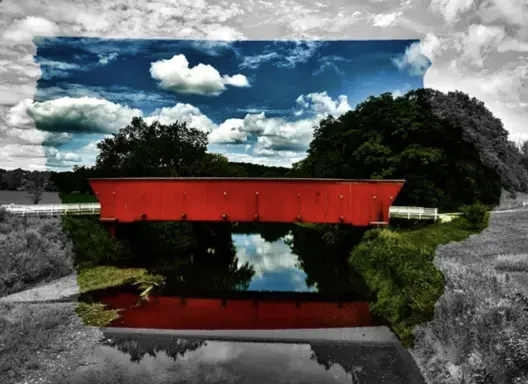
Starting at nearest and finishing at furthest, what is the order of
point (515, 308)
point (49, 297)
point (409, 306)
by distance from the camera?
point (515, 308) < point (409, 306) < point (49, 297)

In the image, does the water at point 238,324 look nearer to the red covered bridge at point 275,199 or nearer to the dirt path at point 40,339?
the dirt path at point 40,339

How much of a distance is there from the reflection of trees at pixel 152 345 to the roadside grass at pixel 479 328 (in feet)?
20.6

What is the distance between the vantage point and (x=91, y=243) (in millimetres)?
25203

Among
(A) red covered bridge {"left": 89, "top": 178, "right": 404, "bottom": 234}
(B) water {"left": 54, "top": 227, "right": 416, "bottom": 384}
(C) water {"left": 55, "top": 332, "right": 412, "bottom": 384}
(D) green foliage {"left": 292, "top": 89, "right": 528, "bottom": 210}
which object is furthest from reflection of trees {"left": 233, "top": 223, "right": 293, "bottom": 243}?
(C) water {"left": 55, "top": 332, "right": 412, "bottom": 384}

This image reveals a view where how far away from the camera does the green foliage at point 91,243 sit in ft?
78.6

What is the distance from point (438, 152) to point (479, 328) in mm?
23029

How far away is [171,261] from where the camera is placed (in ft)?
90.9

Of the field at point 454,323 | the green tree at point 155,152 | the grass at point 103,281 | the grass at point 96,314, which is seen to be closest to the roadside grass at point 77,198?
the green tree at point 155,152

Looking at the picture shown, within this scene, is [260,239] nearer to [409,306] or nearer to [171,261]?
[171,261]

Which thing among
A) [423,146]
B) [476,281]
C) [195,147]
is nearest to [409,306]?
[476,281]

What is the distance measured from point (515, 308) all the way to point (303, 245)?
93.0 feet

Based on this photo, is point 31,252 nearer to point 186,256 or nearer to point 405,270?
point 186,256

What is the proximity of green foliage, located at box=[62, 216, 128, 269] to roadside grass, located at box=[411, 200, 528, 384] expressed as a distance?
1731cm

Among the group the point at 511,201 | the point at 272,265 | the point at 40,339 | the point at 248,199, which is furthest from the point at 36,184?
the point at 511,201
